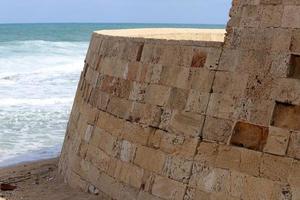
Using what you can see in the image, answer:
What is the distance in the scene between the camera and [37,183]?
377 inches

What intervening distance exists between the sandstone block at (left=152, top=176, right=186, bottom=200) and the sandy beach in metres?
1.30

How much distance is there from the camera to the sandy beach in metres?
8.39

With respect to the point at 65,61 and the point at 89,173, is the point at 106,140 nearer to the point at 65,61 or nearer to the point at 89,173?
the point at 89,173

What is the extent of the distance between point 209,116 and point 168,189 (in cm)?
98

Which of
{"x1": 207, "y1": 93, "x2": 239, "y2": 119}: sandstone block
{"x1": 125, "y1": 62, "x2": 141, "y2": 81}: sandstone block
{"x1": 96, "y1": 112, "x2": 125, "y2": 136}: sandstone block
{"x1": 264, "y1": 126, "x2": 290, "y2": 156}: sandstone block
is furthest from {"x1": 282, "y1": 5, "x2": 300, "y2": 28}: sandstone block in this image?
{"x1": 96, "y1": 112, "x2": 125, "y2": 136}: sandstone block

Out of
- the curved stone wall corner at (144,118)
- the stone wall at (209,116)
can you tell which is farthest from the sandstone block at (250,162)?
the curved stone wall corner at (144,118)

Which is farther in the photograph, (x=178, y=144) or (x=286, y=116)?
(x=178, y=144)

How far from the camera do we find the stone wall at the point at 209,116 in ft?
19.0

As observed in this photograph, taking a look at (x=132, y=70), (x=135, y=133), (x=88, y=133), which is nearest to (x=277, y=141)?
(x=135, y=133)

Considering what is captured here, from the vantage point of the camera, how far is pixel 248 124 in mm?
6004

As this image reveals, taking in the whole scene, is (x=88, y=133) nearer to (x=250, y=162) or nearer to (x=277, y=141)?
(x=250, y=162)

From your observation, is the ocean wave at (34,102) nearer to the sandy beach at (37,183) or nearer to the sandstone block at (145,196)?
the sandy beach at (37,183)

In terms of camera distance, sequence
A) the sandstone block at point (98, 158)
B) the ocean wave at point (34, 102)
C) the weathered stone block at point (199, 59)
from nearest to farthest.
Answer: the weathered stone block at point (199, 59) < the sandstone block at point (98, 158) < the ocean wave at point (34, 102)

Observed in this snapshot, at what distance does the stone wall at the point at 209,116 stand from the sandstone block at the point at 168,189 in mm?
12
